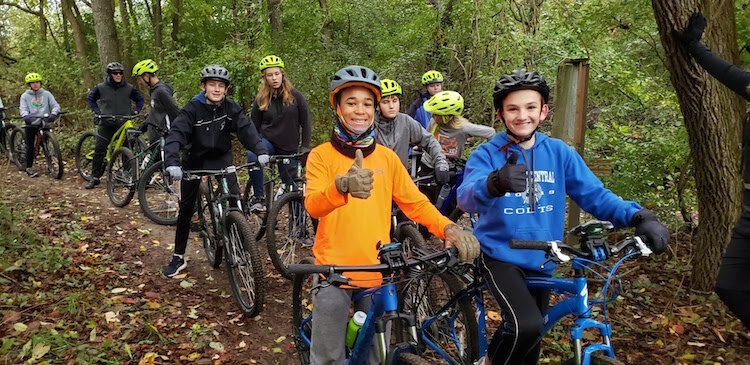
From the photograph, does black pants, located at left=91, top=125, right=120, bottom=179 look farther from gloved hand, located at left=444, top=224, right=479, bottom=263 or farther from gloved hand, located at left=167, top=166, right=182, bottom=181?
gloved hand, located at left=444, top=224, right=479, bottom=263

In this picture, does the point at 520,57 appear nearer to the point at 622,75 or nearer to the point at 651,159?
the point at 622,75

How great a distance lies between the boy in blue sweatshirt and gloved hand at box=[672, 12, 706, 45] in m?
1.96

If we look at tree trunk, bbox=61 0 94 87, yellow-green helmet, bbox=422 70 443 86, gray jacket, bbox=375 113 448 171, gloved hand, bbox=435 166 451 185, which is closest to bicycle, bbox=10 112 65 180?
tree trunk, bbox=61 0 94 87

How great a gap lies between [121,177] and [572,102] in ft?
25.7

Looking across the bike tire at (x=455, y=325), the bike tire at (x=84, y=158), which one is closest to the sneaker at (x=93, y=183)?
the bike tire at (x=84, y=158)

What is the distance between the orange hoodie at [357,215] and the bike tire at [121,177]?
6.87 meters

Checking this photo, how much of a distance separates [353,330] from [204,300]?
3.25m

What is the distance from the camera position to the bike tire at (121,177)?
8.91 m

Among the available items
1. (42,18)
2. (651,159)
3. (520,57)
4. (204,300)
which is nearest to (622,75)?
(651,159)

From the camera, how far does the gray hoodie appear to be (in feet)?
36.1

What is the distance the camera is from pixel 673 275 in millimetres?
5648

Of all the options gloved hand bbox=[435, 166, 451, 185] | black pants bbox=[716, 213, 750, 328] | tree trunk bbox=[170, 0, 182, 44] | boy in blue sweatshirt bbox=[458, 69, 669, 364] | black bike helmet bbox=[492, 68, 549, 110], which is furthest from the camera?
tree trunk bbox=[170, 0, 182, 44]

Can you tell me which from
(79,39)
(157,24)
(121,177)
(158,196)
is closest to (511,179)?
(158,196)

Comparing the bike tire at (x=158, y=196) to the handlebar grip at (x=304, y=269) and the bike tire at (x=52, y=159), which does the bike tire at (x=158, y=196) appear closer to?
the bike tire at (x=52, y=159)
